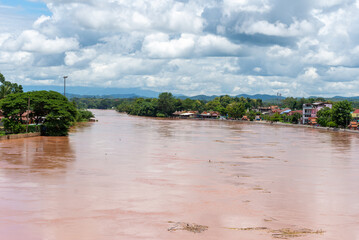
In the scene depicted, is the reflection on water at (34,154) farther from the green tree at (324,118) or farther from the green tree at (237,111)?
the green tree at (237,111)

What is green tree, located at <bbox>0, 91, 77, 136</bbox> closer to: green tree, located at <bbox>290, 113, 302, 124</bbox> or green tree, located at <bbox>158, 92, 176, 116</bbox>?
green tree, located at <bbox>290, 113, 302, 124</bbox>

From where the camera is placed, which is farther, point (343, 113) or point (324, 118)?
point (324, 118)

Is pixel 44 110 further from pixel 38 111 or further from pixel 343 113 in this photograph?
pixel 343 113

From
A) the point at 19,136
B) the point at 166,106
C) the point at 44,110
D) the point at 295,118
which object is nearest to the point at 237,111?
the point at 295,118

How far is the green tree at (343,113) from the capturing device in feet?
329

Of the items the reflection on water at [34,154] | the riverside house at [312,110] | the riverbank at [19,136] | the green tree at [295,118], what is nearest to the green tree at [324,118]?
the riverside house at [312,110]

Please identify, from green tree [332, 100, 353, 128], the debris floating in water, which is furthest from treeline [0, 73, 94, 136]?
green tree [332, 100, 353, 128]

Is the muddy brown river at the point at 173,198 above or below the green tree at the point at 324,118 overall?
below

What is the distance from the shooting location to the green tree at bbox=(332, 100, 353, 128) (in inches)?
3954

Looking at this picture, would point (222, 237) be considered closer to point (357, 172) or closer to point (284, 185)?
point (284, 185)

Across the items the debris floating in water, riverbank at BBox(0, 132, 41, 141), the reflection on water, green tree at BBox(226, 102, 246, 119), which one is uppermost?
green tree at BBox(226, 102, 246, 119)

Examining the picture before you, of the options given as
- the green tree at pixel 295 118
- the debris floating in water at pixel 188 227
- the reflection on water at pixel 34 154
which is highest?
the green tree at pixel 295 118

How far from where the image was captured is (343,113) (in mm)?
101562

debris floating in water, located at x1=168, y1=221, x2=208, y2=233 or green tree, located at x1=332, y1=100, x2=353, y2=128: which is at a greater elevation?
green tree, located at x1=332, y1=100, x2=353, y2=128
